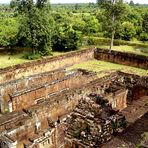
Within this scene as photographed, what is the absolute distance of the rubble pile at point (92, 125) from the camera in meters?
9.55

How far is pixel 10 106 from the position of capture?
13141 mm

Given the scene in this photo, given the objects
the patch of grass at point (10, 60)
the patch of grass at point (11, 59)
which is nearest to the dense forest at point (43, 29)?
Result: the patch of grass at point (11, 59)

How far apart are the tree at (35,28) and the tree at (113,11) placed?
5.73 m

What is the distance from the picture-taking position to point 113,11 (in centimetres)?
2511

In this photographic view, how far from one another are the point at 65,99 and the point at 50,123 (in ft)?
5.59

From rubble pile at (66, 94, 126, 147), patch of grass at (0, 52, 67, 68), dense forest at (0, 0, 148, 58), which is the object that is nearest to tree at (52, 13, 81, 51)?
dense forest at (0, 0, 148, 58)

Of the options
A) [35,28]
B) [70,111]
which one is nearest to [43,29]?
[35,28]

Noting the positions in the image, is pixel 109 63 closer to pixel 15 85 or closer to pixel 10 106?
pixel 15 85

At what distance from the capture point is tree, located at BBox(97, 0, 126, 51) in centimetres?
2456

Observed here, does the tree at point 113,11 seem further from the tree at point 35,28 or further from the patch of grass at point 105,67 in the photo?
the tree at point 35,28

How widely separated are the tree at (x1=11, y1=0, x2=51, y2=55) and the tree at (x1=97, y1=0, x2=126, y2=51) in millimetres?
5734

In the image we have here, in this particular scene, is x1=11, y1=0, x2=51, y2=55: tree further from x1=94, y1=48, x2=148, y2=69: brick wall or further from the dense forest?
x1=94, y1=48, x2=148, y2=69: brick wall

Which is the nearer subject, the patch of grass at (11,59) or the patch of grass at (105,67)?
the patch of grass at (105,67)

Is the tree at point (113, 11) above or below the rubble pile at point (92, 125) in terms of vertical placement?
above
